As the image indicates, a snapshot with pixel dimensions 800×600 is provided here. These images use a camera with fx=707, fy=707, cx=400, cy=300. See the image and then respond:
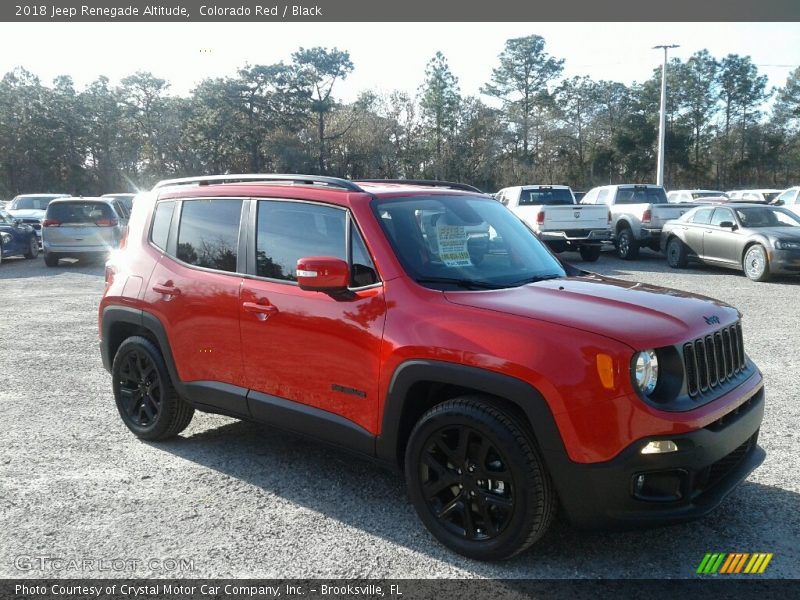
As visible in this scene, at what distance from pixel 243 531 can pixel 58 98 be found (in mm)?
71731

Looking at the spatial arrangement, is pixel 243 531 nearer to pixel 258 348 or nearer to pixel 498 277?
pixel 258 348

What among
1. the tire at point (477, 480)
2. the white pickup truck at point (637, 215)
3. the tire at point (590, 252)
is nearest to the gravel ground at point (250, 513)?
the tire at point (477, 480)

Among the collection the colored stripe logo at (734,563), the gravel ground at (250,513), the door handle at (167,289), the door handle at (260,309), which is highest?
the door handle at (167,289)

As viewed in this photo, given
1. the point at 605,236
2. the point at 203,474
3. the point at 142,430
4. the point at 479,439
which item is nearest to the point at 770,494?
the point at 479,439

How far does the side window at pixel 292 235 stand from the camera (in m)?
4.08

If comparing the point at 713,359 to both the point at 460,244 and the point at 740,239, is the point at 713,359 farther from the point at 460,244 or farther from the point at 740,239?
the point at 740,239

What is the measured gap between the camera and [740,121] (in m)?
68.1

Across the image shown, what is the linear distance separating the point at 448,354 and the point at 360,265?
2.69ft

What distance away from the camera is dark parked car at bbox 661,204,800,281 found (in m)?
13.6

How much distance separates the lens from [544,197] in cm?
1833

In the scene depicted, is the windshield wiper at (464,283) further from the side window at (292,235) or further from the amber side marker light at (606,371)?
the amber side marker light at (606,371)

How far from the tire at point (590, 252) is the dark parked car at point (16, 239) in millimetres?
15512

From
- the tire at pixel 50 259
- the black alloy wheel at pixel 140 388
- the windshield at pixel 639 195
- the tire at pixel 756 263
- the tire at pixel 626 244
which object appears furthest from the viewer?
the windshield at pixel 639 195

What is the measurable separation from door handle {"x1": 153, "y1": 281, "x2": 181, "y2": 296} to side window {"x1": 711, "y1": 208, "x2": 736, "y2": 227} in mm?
13223
